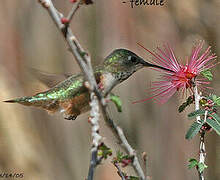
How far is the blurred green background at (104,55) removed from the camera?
3.60 meters

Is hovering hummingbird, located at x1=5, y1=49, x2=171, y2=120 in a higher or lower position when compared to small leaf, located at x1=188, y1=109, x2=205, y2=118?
higher

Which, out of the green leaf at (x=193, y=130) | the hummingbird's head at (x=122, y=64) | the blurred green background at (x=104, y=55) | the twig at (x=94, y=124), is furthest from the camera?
the blurred green background at (x=104, y=55)

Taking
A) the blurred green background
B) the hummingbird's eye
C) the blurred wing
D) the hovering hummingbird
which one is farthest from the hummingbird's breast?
the blurred green background

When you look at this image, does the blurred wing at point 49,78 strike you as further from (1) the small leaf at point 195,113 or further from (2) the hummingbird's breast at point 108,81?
(1) the small leaf at point 195,113

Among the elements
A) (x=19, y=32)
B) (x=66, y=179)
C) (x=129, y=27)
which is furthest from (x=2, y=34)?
(x=66, y=179)

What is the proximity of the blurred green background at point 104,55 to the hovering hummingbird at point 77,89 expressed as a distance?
2167 millimetres

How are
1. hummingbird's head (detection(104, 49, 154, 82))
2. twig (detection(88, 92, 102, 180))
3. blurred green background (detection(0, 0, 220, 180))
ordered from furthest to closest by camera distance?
1. blurred green background (detection(0, 0, 220, 180))
2. hummingbird's head (detection(104, 49, 154, 82))
3. twig (detection(88, 92, 102, 180))

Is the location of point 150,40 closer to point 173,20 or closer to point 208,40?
point 173,20

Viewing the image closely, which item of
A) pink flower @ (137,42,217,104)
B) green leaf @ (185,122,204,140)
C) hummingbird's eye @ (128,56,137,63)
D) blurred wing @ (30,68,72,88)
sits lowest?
green leaf @ (185,122,204,140)

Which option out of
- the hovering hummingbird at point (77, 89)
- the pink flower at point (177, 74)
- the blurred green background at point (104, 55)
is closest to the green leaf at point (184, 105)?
the pink flower at point (177, 74)

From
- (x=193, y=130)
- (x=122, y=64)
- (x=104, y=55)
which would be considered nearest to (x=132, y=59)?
(x=122, y=64)

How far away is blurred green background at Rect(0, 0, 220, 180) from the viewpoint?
3600 mm

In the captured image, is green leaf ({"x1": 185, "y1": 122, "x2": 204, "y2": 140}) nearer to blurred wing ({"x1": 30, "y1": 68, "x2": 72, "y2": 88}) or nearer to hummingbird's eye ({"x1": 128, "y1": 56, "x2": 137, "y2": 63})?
hummingbird's eye ({"x1": 128, "y1": 56, "x2": 137, "y2": 63})

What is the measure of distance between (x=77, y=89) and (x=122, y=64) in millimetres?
195
